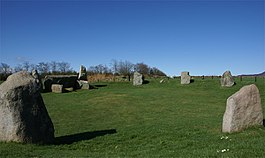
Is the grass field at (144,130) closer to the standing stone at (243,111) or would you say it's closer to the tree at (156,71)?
the standing stone at (243,111)

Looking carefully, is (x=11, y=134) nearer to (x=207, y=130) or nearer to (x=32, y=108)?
(x=32, y=108)

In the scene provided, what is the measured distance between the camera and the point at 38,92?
1414 centimetres

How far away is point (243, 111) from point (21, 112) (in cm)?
916

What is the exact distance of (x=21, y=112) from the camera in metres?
13.5

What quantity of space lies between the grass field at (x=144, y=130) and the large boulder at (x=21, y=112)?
608mm

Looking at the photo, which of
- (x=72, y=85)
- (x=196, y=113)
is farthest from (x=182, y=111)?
(x=72, y=85)

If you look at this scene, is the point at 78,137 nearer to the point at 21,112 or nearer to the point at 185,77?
the point at 21,112

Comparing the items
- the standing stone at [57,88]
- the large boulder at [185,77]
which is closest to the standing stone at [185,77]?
the large boulder at [185,77]

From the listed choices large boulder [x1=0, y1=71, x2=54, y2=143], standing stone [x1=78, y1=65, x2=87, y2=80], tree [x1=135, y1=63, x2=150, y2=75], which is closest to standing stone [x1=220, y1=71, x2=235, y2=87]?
standing stone [x1=78, y1=65, x2=87, y2=80]

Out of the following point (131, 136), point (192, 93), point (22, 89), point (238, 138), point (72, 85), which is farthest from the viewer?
point (72, 85)

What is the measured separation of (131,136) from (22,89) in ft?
16.7

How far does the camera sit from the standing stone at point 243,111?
14375 mm

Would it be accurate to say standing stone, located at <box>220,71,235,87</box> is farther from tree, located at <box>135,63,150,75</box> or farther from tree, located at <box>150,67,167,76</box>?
tree, located at <box>150,67,167,76</box>

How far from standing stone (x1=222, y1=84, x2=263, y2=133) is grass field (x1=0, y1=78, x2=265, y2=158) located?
0.46 m
